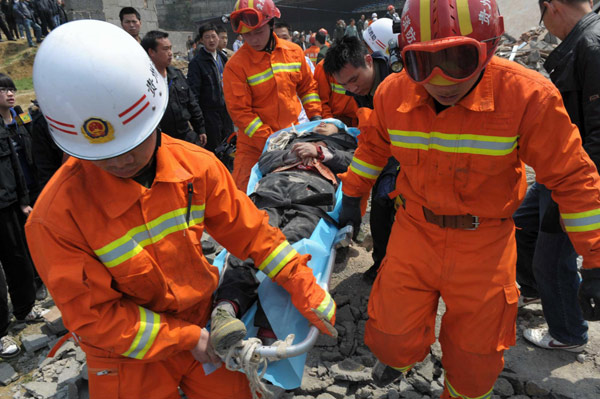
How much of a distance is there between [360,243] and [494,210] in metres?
2.42

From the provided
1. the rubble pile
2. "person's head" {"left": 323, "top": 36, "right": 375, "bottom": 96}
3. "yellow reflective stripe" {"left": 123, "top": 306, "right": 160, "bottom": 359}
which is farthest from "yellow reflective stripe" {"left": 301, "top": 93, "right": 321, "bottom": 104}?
the rubble pile

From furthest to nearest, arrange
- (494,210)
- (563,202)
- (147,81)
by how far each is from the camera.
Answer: (494,210) → (563,202) → (147,81)

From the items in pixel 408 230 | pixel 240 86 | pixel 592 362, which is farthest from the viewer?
pixel 240 86

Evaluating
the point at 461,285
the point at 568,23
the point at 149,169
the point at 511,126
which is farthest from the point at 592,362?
the point at 149,169

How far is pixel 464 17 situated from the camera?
5.44 ft

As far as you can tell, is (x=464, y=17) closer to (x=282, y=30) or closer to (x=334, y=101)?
(x=334, y=101)

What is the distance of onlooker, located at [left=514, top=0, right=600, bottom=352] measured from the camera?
2.34 metres

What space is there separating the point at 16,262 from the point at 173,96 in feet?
7.88

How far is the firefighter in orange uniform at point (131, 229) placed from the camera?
1.54 m

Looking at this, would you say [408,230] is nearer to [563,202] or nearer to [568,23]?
[563,202]

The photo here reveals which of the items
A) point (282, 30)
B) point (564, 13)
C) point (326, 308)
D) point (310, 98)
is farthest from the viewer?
point (282, 30)

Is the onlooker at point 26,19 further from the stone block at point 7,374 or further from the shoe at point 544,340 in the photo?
the shoe at point 544,340

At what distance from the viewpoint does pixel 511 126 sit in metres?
1.77

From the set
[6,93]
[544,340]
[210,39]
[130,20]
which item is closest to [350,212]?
[544,340]
